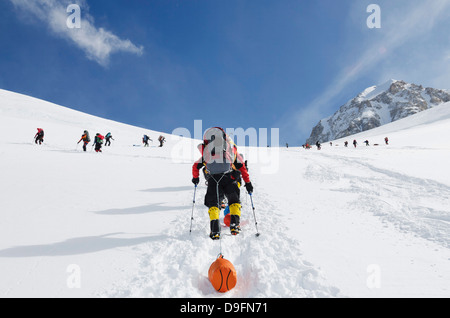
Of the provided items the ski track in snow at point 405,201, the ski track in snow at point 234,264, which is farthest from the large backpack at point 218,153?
the ski track in snow at point 405,201

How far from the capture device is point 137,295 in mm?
2539

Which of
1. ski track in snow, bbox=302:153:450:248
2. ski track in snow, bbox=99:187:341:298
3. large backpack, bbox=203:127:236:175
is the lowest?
ski track in snow, bbox=99:187:341:298

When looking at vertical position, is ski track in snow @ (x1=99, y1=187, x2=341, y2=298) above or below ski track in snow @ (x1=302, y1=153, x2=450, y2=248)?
below

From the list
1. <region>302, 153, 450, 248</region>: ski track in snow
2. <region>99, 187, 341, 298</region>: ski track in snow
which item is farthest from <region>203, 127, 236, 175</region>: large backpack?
<region>302, 153, 450, 248</region>: ski track in snow

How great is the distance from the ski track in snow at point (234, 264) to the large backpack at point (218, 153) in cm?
142

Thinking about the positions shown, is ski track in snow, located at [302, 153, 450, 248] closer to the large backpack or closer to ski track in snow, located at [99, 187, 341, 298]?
ski track in snow, located at [99, 187, 341, 298]

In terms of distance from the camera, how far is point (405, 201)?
6.06 m

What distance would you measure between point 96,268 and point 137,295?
97cm

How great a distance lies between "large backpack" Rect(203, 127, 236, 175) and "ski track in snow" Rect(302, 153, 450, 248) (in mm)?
3908

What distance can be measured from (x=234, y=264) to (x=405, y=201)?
5848mm

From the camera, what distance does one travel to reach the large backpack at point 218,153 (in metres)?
4.38

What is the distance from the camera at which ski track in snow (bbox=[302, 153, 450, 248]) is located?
432cm
